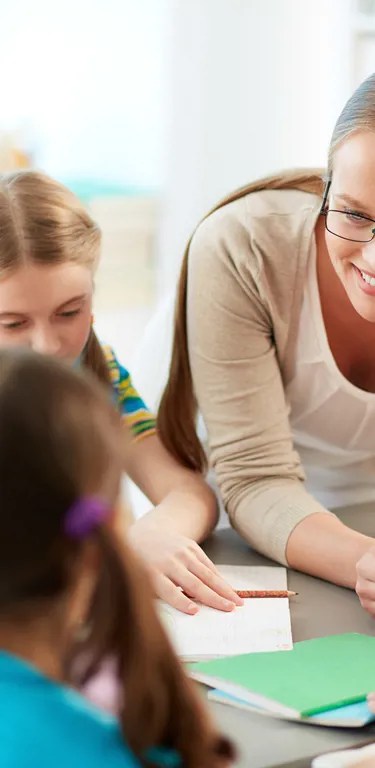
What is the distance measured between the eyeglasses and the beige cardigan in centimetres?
12

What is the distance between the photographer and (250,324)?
141 cm

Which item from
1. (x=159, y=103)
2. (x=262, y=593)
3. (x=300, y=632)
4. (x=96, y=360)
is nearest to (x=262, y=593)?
(x=262, y=593)

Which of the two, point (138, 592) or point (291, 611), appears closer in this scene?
point (138, 592)

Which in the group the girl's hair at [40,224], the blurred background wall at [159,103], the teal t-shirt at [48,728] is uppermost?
the teal t-shirt at [48,728]

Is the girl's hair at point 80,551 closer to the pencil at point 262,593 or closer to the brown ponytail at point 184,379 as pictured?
the pencil at point 262,593

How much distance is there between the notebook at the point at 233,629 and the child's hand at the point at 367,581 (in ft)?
0.27

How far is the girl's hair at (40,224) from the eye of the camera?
1.33 metres

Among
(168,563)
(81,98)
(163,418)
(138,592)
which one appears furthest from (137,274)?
→ (138,592)

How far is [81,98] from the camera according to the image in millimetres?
3686

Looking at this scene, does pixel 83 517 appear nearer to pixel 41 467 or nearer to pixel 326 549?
pixel 41 467

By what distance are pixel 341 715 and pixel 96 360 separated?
0.74m

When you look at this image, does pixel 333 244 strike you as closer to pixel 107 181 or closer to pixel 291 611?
pixel 291 611

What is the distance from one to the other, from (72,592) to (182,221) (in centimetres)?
291

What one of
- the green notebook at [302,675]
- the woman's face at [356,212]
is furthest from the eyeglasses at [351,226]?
the green notebook at [302,675]
